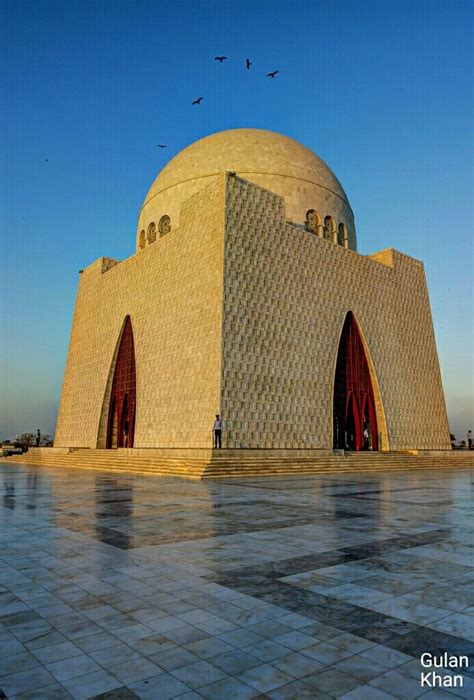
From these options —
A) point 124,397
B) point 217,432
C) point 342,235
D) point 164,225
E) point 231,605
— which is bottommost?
point 231,605

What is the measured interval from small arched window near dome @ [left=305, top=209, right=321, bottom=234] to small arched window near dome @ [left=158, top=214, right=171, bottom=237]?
6622 mm

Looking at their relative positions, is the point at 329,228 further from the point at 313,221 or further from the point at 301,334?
the point at 301,334

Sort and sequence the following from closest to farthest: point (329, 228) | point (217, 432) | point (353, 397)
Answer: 1. point (217, 432)
2. point (353, 397)
3. point (329, 228)

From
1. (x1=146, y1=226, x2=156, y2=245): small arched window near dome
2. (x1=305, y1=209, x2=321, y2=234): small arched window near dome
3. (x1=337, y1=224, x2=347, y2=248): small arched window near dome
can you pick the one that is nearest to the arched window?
(x1=305, y1=209, x2=321, y2=234): small arched window near dome

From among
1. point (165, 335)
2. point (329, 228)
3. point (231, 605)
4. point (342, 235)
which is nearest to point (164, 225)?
point (165, 335)

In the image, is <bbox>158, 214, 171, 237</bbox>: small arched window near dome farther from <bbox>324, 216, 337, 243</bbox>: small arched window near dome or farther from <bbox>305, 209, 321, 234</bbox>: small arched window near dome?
<bbox>324, 216, 337, 243</bbox>: small arched window near dome

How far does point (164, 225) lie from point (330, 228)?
8.05m

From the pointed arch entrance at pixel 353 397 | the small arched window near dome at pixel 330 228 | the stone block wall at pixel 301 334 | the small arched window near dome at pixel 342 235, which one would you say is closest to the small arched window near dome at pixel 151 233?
the stone block wall at pixel 301 334

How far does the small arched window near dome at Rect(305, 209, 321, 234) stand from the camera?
79.8 feet

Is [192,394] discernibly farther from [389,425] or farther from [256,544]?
[256,544]

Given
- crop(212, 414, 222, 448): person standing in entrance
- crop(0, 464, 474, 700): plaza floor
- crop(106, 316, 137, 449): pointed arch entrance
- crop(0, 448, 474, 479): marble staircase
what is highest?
crop(106, 316, 137, 449): pointed arch entrance

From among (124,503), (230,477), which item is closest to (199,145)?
(230,477)

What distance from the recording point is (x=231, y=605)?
3279 mm

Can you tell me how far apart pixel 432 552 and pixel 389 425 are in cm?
1975
